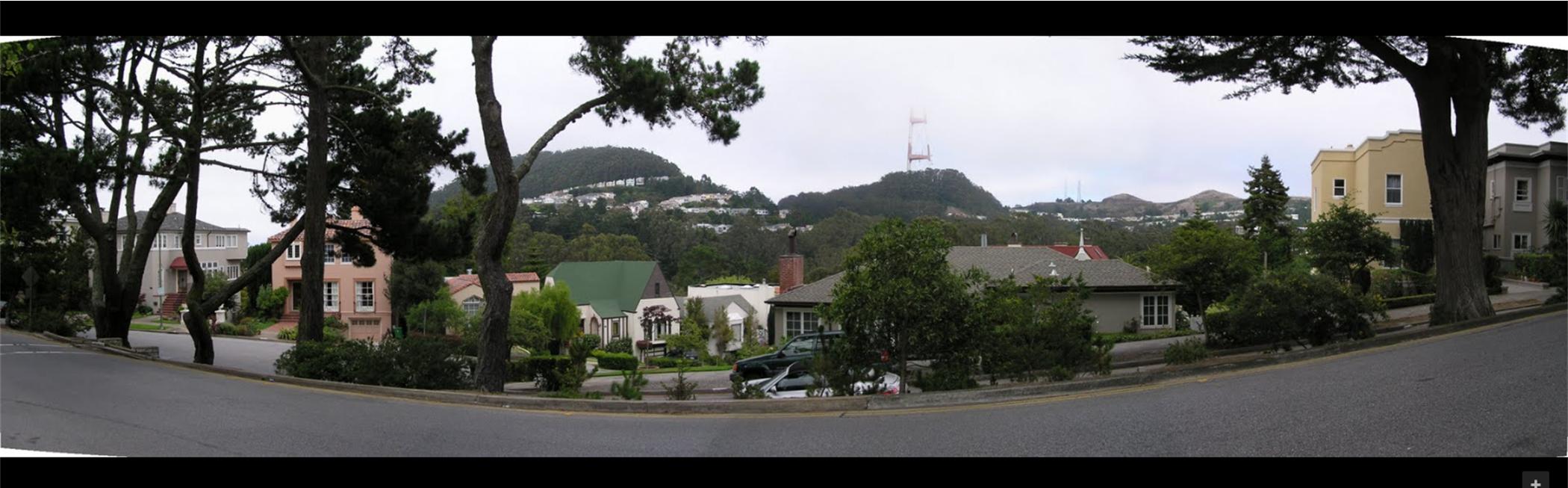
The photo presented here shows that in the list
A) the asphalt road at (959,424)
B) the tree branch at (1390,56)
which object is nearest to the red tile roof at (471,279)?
the asphalt road at (959,424)

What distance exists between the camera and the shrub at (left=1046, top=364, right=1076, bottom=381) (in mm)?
10984

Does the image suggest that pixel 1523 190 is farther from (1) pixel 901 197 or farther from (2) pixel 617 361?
(2) pixel 617 361

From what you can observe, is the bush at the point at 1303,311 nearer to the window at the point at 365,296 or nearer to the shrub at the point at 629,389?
the shrub at the point at 629,389

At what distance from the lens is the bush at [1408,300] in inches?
856

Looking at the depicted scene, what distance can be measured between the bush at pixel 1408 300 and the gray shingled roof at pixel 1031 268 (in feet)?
16.1

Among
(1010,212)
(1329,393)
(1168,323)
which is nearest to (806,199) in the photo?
(1168,323)

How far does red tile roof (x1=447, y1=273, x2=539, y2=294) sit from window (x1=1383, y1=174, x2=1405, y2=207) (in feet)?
89.4

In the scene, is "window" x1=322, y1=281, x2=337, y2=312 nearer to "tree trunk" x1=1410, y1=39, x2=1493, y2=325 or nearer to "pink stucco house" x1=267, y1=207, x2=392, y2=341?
"pink stucco house" x1=267, y1=207, x2=392, y2=341

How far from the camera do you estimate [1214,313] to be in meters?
16.9

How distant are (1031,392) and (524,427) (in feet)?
17.3

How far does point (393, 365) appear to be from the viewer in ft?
39.7

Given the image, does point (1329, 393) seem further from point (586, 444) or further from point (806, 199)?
point (806, 199)

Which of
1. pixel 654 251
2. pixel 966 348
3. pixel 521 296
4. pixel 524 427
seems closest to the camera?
pixel 524 427

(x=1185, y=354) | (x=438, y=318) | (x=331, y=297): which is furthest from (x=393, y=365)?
(x=331, y=297)
